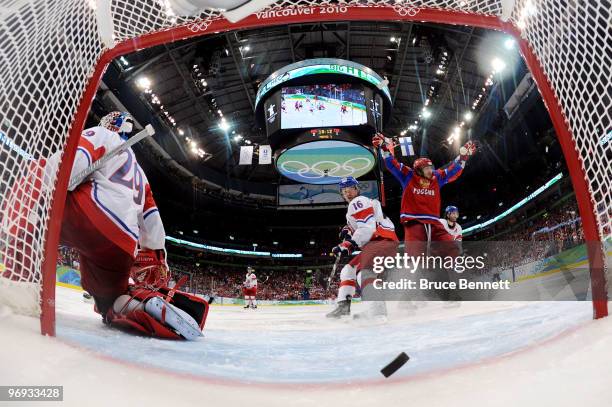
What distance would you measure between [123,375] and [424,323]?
1.53 meters

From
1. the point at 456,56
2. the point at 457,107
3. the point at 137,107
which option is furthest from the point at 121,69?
the point at 457,107

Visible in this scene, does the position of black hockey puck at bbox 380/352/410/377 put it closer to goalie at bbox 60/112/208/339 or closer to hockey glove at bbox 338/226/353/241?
goalie at bbox 60/112/208/339

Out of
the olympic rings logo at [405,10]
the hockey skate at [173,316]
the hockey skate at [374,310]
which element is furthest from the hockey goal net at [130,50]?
the hockey skate at [374,310]

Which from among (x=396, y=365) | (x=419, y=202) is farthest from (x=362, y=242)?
(x=396, y=365)

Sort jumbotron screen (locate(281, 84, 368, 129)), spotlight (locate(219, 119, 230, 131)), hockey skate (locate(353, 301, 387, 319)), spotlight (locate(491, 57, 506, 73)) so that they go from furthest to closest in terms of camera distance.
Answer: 1. spotlight (locate(219, 119, 230, 131))
2. spotlight (locate(491, 57, 506, 73))
3. jumbotron screen (locate(281, 84, 368, 129))
4. hockey skate (locate(353, 301, 387, 319))

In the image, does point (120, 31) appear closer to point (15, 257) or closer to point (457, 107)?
point (15, 257)

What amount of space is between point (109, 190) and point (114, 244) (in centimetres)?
20

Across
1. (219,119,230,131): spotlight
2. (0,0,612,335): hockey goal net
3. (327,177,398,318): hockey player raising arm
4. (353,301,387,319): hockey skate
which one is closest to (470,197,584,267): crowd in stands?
(327,177,398,318): hockey player raising arm

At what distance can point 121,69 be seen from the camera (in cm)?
922

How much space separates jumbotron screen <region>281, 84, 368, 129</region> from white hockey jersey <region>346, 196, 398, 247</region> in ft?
15.1

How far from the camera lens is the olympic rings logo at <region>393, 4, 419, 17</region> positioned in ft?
3.54

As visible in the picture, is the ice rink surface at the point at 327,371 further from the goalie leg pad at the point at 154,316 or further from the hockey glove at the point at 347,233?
the hockey glove at the point at 347,233

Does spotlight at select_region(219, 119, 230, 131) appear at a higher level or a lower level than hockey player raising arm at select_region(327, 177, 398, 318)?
higher

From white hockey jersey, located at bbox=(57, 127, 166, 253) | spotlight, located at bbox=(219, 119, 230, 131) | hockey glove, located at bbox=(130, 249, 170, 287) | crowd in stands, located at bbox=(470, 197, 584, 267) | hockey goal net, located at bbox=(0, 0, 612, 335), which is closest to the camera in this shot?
hockey goal net, located at bbox=(0, 0, 612, 335)
